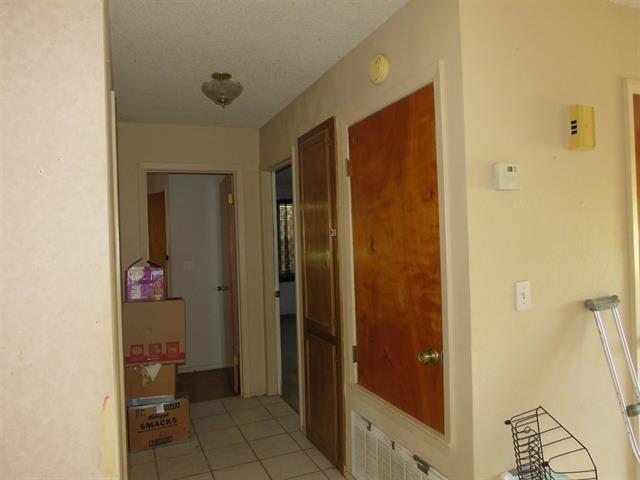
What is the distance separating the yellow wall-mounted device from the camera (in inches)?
71.9

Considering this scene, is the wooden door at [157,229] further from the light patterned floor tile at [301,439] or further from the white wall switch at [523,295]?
the white wall switch at [523,295]

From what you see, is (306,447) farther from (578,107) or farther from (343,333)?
(578,107)

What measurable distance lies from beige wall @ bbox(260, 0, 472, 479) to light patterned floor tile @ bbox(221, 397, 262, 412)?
163 centimetres

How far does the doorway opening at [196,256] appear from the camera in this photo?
494 centimetres

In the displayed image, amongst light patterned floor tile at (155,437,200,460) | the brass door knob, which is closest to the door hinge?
the brass door knob

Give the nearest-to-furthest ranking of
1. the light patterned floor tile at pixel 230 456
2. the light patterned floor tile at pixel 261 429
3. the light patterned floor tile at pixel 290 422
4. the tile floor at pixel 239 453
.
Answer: the tile floor at pixel 239 453, the light patterned floor tile at pixel 230 456, the light patterned floor tile at pixel 261 429, the light patterned floor tile at pixel 290 422

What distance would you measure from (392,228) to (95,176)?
131 centimetres

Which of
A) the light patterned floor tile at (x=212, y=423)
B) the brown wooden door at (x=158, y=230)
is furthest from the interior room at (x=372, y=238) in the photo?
the brown wooden door at (x=158, y=230)

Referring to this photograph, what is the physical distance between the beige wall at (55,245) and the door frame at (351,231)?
1.19 m

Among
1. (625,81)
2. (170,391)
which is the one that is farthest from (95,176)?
(170,391)

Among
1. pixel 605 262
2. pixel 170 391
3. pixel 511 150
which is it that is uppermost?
pixel 511 150

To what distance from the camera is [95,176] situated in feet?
3.95

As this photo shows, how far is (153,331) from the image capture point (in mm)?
3232

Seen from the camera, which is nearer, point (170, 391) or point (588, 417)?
point (588, 417)
